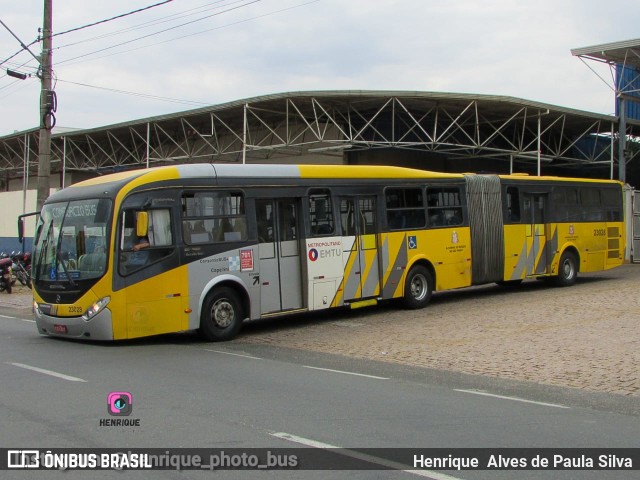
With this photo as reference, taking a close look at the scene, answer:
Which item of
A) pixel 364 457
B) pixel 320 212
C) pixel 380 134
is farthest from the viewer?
pixel 380 134

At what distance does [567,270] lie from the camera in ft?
Answer: 67.9

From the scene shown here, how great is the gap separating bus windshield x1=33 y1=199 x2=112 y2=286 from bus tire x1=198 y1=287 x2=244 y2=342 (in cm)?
204

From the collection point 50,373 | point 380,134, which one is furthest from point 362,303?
point 380,134

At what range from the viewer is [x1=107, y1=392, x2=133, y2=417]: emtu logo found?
7141 millimetres

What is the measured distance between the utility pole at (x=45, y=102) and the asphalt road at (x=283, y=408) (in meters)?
8.98

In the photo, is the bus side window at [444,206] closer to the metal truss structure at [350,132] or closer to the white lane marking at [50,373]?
the white lane marking at [50,373]

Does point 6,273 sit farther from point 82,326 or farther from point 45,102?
point 82,326

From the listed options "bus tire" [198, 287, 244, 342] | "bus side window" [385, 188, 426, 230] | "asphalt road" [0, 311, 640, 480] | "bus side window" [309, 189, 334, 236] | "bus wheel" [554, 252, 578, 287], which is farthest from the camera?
"bus wheel" [554, 252, 578, 287]

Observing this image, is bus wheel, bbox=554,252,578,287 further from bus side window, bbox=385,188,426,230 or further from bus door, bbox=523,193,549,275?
bus side window, bbox=385,188,426,230

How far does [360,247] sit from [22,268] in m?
15.6

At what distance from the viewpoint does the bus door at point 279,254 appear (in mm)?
13445

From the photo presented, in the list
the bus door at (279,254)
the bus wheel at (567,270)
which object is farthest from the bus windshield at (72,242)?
the bus wheel at (567,270)

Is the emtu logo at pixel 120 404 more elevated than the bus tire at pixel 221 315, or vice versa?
the bus tire at pixel 221 315

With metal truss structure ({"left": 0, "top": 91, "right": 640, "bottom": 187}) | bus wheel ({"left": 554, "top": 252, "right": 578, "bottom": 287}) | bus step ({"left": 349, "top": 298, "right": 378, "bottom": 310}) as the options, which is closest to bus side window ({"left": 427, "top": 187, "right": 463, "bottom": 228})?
bus step ({"left": 349, "top": 298, "right": 378, "bottom": 310})
